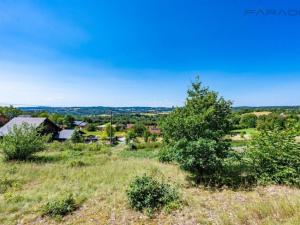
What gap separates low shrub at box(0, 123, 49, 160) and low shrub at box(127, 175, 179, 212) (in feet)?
38.4

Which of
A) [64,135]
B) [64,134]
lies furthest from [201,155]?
[64,134]

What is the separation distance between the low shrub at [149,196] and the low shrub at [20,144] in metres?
11.7

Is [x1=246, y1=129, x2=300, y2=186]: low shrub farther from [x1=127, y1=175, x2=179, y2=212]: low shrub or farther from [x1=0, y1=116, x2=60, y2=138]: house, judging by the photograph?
[x1=0, y1=116, x2=60, y2=138]: house

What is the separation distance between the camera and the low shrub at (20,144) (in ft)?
48.3

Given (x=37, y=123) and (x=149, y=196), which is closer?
(x=149, y=196)

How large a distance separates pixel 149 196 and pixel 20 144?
40.6 feet

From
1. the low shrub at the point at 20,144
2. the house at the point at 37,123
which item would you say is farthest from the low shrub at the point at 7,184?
the house at the point at 37,123

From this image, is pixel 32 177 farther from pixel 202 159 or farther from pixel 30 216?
pixel 202 159

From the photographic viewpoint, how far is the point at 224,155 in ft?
27.3

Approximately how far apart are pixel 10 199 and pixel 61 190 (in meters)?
1.58

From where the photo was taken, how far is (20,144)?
14867 mm

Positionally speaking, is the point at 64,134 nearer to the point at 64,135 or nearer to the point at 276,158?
the point at 64,135

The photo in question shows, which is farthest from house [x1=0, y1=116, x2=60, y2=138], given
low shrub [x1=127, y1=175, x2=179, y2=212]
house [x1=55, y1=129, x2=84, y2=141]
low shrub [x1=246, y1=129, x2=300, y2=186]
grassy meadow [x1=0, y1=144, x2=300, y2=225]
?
low shrub [x1=246, y1=129, x2=300, y2=186]

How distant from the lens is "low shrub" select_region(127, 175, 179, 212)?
5.87m
